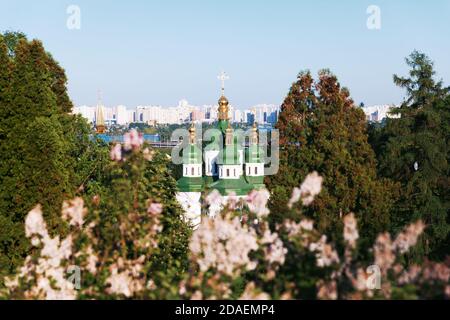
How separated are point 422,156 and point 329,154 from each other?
4065 mm

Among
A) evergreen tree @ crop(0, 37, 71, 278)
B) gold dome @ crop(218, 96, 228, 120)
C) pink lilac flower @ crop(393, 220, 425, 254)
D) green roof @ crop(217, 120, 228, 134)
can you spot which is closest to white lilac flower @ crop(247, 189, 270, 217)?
pink lilac flower @ crop(393, 220, 425, 254)

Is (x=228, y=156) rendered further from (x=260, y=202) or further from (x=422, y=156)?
(x=260, y=202)

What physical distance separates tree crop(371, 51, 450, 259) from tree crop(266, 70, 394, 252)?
1.05 metres

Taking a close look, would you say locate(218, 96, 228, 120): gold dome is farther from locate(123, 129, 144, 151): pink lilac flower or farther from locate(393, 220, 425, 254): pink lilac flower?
locate(393, 220, 425, 254): pink lilac flower

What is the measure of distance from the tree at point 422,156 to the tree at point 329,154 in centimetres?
105

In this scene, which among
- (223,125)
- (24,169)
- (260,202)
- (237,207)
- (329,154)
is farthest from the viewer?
(223,125)

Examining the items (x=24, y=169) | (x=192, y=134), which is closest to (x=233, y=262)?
(x=24, y=169)

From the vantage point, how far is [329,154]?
2947 centimetres

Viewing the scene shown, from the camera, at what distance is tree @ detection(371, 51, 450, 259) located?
2833 centimetres

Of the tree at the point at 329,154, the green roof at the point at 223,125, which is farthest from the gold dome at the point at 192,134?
the tree at the point at 329,154

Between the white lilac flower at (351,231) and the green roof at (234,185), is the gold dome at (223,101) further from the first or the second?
the white lilac flower at (351,231)

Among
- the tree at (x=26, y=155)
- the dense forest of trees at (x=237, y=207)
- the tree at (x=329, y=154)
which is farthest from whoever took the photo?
the tree at (x=329, y=154)

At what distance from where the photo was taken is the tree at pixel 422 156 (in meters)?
28.3
